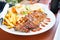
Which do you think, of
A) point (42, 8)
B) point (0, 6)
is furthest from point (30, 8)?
point (0, 6)

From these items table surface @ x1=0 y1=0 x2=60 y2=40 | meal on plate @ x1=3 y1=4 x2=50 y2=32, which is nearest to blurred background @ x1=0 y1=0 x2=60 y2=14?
meal on plate @ x1=3 y1=4 x2=50 y2=32

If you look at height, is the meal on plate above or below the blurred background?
below

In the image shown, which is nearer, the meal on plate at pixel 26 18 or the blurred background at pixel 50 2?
the meal on plate at pixel 26 18

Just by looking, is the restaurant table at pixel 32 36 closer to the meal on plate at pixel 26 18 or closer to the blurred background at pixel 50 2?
the meal on plate at pixel 26 18

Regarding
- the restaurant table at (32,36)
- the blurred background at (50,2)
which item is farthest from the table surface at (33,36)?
the blurred background at (50,2)

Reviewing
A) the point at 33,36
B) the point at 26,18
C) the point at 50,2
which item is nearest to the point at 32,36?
the point at 33,36

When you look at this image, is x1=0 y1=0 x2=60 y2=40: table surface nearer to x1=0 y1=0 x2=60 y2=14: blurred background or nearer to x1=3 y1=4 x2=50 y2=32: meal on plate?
x1=3 y1=4 x2=50 y2=32: meal on plate

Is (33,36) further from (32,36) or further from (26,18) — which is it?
(26,18)

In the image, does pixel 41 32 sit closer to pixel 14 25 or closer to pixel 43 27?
pixel 43 27
